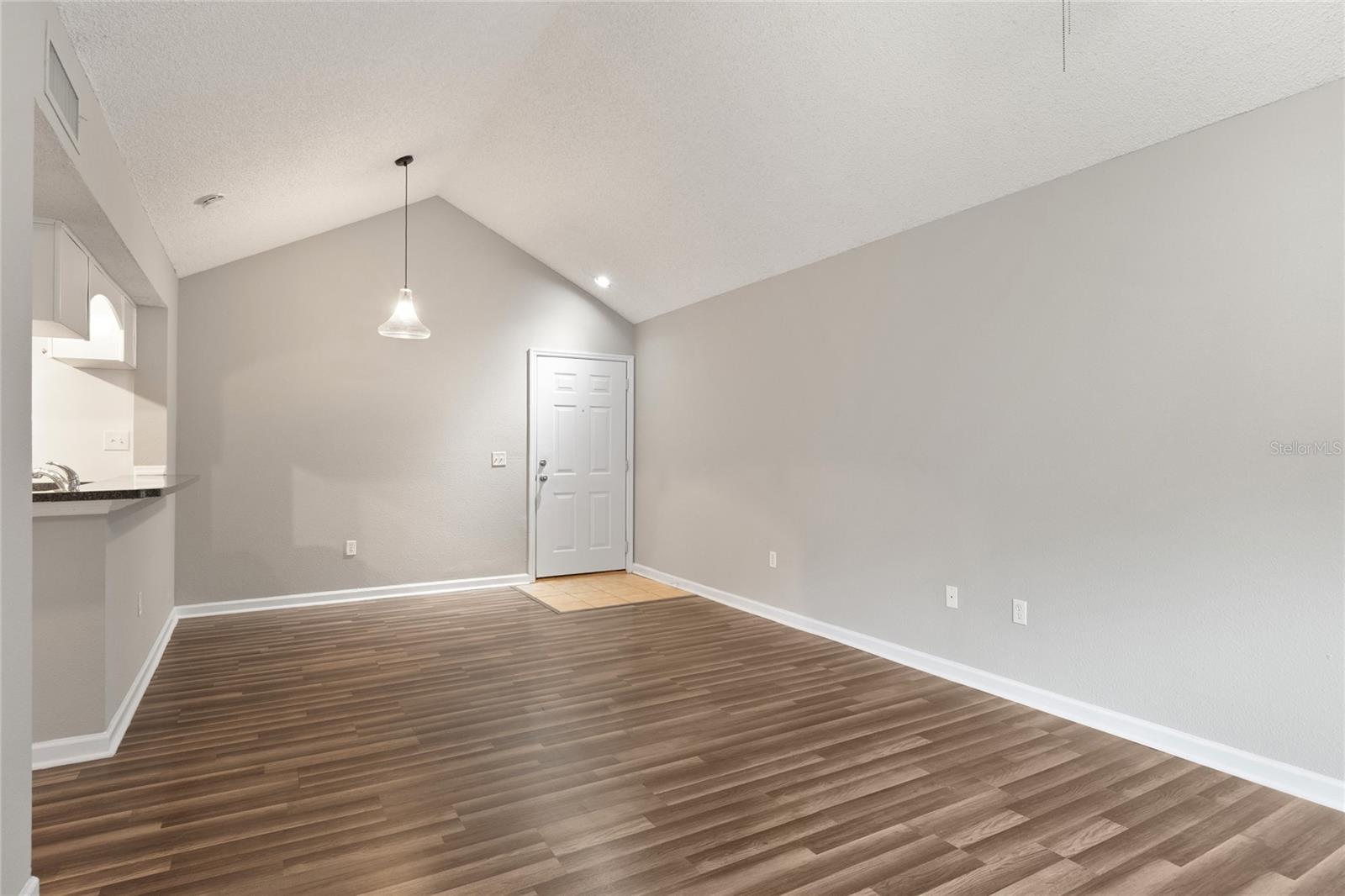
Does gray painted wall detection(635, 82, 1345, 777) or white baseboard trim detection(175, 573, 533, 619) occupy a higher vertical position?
gray painted wall detection(635, 82, 1345, 777)

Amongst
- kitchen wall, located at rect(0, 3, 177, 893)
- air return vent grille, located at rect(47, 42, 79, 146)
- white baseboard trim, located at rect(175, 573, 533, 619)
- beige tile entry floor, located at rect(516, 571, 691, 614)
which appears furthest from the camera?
beige tile entry floor, located at rect(516, 571, 691, 614)

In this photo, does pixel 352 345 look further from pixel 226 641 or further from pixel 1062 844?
pixel 1062 844

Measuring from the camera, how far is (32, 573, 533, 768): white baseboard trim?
2.81 metres

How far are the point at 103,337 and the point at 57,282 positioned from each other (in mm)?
1175

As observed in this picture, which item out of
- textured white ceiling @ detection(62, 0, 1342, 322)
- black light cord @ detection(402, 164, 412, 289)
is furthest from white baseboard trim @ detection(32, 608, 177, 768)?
black light cord @ detection(402, 164, 412, 289)

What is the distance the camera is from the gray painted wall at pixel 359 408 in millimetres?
5305

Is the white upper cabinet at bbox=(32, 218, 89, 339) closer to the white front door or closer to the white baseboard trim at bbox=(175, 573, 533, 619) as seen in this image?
the white baseboard trim at bbox=(175, 573, 533, 619)

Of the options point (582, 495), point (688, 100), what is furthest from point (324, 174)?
point (582, 495)

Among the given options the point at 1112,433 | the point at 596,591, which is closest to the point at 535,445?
the point at 596,591

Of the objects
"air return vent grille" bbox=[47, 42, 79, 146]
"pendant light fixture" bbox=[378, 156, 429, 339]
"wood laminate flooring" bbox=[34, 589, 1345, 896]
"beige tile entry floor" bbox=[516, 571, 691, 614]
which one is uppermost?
"air return vent grille" bbox=[47, 42, 79, 146]

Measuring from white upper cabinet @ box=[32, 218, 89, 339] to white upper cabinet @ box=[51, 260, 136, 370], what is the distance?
433mm

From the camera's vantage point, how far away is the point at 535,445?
6543 millimetres

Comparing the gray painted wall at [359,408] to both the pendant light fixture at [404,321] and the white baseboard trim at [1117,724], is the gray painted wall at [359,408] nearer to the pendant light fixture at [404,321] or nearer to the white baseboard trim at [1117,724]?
the pendant light fixture at [404,321]

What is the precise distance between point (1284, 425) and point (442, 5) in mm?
3841
